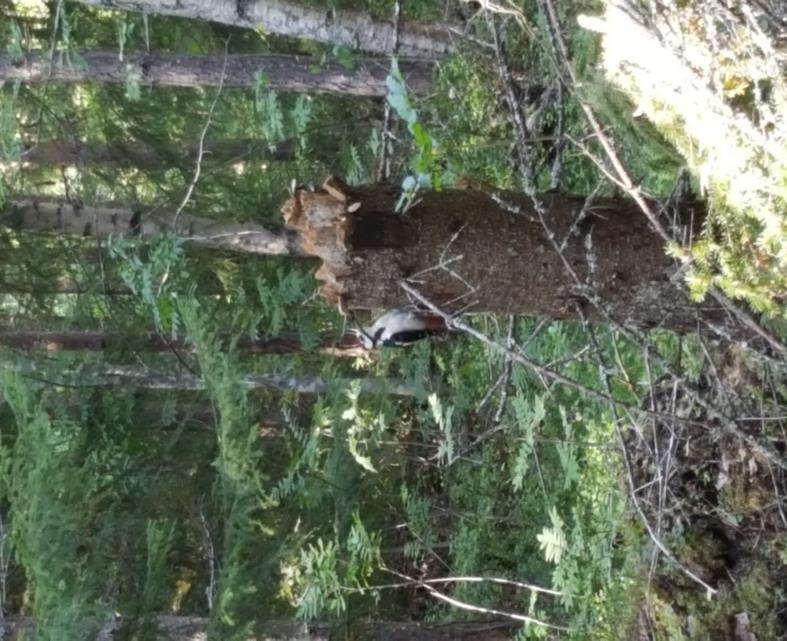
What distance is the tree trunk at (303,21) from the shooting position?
5504 mm

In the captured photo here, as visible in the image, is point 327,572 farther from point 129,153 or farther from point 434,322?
point 129,153

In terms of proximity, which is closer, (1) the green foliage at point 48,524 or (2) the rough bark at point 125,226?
(1) the green foliage at point 48,524

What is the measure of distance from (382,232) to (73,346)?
18.7 feet

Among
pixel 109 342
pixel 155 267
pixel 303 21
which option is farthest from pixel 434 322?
pixel 109 342

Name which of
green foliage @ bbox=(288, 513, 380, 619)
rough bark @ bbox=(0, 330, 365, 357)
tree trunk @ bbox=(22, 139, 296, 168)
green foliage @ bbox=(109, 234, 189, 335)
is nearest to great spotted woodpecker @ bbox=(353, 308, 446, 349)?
green foliage @ bbox=(288, 513, 380, 619)

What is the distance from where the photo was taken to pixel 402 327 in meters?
3.12

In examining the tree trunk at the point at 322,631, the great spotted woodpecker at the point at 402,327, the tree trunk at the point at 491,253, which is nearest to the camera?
the tree trunk at the point at 491,253

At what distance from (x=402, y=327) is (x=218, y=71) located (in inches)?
163

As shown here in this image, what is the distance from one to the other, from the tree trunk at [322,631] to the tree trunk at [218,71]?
374 centimetres

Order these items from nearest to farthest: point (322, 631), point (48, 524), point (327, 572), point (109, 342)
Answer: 1. point (48, 524)
2. point (327, 572)
3. point (322, 631)
4. point (109, 342)

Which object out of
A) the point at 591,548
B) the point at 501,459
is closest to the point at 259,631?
the point at 591,548

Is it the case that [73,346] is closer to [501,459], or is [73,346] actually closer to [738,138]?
[501,459]

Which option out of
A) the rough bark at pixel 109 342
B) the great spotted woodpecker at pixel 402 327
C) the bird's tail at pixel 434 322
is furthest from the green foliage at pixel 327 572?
the rough bark at pixel 109 342

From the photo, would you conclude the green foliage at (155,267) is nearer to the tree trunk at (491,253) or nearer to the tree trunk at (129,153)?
the tree trunk at (129,153)
